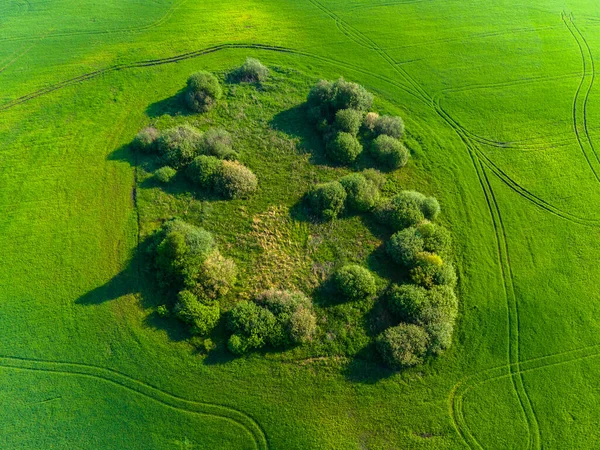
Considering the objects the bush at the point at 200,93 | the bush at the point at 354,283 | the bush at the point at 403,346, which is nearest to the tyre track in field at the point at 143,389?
the bush at the point at 403,346

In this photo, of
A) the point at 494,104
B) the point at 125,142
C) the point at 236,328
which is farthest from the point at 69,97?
the point at 494,104

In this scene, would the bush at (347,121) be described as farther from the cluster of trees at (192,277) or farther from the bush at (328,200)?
the cluster of trees at (192,277)

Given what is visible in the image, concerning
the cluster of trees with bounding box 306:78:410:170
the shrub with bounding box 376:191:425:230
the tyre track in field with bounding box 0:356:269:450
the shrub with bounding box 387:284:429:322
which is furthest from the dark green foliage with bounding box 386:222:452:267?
the tyre track in field with bounding box 0:356:269:450

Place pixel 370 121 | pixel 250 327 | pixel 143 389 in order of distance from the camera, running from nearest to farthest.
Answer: pixel 143 389
pixel 250 327
pixel 370 121

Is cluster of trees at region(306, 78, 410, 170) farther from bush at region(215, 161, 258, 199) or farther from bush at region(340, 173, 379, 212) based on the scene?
bush at region(215, 161, 258, 199)

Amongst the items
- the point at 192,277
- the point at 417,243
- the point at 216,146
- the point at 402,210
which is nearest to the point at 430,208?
the point at 402,210

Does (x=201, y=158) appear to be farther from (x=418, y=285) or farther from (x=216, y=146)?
(x=418, y=285)
